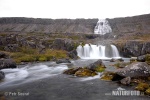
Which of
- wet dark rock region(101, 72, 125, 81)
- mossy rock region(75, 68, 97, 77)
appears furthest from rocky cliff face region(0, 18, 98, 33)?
wet dark rock region(101, 72, 125, 81)

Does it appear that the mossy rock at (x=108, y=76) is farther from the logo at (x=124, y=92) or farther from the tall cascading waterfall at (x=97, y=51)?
the tall cascading waterfall at (x=97, y=51)

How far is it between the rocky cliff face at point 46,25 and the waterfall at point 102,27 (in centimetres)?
429

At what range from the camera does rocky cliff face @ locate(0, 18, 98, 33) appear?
179 meters

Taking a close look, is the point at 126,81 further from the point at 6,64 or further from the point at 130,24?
the point at 130,24

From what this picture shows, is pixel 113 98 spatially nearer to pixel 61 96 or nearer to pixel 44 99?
pixel 61 96

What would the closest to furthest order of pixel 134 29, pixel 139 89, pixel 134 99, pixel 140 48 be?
pixel 134 99 → pixel 139 89 → pixel 140 48 → pixel 134 29

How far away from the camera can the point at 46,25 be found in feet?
624

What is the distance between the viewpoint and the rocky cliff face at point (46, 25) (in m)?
179

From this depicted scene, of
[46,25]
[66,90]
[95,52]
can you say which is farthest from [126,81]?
[46,25]

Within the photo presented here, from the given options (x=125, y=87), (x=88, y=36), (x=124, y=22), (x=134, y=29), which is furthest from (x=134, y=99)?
(x=124, y=22)

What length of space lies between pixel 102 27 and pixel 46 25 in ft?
192

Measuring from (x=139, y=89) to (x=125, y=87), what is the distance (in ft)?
6.44

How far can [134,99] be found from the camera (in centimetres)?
1998

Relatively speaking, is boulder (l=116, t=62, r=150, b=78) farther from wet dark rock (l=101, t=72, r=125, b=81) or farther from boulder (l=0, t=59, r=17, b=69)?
boulder (l=0, t=59, r=17, b=69)
